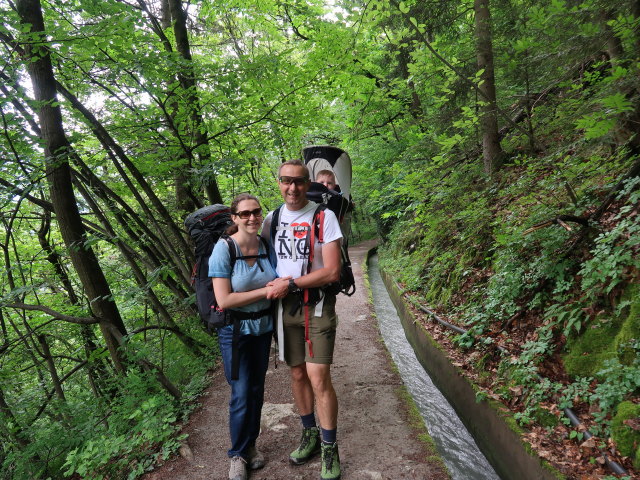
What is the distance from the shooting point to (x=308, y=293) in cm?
272

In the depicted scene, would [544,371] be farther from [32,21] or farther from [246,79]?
[32,21]

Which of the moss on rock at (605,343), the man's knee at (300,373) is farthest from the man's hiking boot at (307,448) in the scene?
the moss on rock at (605,343)

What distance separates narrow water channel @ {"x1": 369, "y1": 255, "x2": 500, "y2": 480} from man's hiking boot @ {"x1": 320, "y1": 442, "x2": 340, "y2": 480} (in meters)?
1.36

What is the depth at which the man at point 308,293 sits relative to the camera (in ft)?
8.70

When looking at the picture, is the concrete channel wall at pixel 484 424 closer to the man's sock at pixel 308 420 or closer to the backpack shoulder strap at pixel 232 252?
the man's sock at pixel 308 420

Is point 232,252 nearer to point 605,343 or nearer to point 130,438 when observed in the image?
point 130,438

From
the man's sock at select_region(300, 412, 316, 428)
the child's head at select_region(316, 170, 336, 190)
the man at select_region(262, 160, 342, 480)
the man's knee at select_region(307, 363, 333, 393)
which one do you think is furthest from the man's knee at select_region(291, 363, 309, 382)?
the child's head at select_region(316, 170, 336, 190)

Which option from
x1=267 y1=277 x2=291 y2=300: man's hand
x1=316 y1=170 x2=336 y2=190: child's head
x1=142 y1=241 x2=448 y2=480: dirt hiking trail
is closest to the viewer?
x1=267 y1=277 x2=291 y2=300: man's hand

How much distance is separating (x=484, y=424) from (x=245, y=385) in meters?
2.55

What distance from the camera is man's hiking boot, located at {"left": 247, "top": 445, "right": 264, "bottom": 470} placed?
3.12 metres

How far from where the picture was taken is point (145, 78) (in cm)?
458

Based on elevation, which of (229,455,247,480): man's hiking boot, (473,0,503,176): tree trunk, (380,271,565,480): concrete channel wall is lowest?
(380,271,565,480): concrete channel wall

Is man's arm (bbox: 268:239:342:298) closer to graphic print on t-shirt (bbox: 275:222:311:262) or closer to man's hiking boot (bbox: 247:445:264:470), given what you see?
graphic print on t-shirt (bbox: 275:222:311:262)

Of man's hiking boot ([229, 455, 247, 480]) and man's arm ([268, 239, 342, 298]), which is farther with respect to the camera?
man's hiking boot ([229, 455, 247, 480])
